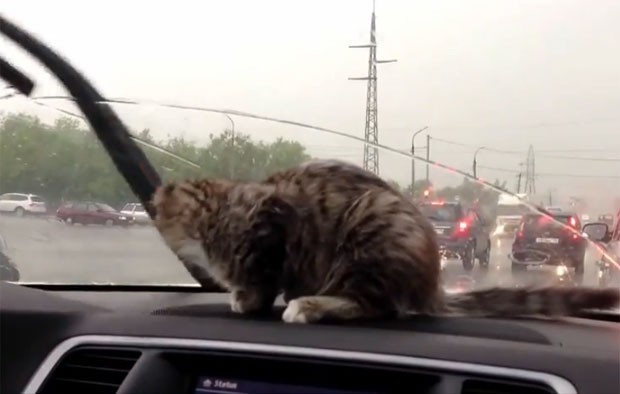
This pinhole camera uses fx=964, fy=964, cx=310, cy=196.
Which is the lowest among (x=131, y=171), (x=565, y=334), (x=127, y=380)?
(x=127, y=380)

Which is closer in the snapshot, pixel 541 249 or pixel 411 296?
pixel 411 296

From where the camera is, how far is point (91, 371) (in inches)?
118

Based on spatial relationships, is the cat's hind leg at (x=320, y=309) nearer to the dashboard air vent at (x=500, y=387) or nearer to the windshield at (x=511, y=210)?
the dashboard air vent at (x=500, y=387)

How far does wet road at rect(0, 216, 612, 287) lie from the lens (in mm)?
3799

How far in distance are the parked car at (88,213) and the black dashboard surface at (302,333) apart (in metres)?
0.46

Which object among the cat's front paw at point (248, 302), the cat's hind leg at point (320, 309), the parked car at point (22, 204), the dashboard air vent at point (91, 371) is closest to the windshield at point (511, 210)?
the cat's hind leg at point (320, 309)

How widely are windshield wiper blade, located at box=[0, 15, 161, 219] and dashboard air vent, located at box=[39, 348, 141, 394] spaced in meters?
0.68

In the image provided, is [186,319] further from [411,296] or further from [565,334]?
[565,334]

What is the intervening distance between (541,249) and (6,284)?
1971 mm

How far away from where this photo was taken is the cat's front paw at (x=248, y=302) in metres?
3.15

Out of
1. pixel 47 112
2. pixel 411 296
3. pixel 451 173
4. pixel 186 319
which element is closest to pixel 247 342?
pixel 186 319

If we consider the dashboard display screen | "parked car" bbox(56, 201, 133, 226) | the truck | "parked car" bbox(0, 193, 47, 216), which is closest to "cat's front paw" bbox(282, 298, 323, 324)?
the dashboard display screen

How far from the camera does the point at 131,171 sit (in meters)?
3.57

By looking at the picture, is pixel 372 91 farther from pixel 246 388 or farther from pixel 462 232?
pixel 246 388
